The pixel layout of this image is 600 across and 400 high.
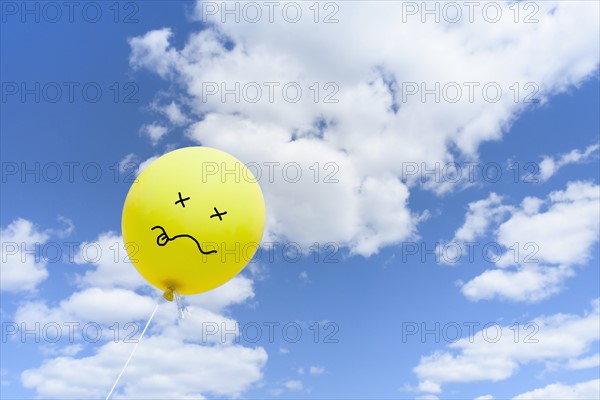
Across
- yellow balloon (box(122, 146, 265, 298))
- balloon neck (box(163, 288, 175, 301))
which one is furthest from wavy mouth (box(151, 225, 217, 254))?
balloon neck (box(163, 288, 175, 301))

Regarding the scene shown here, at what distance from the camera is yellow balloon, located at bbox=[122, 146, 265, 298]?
313 inches

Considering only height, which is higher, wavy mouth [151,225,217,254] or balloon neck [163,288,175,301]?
wavy mouth [151,225,217,254]

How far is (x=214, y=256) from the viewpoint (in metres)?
8.16

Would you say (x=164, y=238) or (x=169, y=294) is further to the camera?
(x=169, y=294)

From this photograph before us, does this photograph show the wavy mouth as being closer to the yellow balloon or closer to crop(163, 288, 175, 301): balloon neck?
the yellow balloon

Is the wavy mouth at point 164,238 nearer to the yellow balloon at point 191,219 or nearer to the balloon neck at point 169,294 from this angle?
the yellow balloon at point 191,219

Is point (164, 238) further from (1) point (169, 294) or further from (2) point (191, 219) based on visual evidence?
(1) point (169, 294)

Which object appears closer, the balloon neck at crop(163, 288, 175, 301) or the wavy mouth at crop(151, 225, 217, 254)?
the wavy mouth at crop(151, 225, 217, 254)

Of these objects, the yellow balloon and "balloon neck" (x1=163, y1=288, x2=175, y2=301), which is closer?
the yellow balloon

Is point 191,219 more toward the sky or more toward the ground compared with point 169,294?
more toward the sky

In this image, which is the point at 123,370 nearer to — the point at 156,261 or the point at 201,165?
the point at 156,261

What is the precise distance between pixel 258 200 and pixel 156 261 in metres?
1.84

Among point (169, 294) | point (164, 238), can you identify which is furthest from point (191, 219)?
point (169, 294)

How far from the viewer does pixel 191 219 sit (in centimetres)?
791
